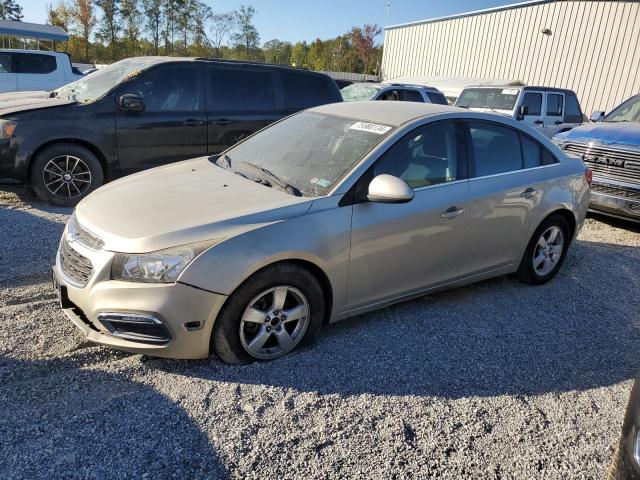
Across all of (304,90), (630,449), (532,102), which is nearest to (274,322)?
(630,449)

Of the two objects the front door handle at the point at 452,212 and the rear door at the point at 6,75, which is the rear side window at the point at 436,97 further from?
the rear door at the point at 6,75

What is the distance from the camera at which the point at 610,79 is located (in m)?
20.4

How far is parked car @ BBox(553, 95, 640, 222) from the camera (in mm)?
6816

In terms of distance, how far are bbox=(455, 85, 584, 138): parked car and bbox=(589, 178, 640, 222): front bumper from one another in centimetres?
576

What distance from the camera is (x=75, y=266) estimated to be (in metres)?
3.08

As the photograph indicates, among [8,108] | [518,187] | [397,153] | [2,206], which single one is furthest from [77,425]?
[8,108]

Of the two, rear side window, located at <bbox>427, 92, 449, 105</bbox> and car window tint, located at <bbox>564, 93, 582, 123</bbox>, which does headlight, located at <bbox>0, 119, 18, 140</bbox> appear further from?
car window tint, located at <bbox>564, 93, 582, 123</bbox>

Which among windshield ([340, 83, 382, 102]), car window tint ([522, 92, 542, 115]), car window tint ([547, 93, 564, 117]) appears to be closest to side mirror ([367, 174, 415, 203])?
windshield ([340, 83, 382, 102])

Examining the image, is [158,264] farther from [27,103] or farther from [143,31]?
[143,31]

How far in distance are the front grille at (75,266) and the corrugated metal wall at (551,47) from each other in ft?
72.8

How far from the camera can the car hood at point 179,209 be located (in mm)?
2895

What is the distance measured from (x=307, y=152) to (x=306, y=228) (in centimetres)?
93

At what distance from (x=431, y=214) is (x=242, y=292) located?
1.56 metres

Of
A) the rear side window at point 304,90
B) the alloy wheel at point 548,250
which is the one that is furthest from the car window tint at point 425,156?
the rear side window at point 304,90
